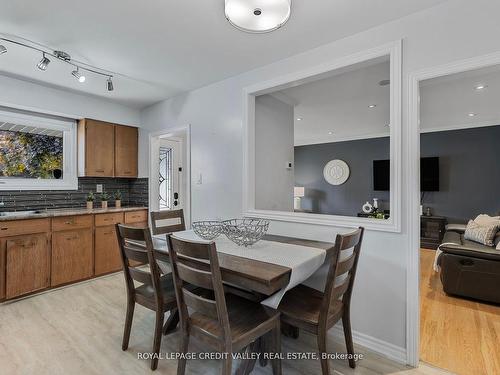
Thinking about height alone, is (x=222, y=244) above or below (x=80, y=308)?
above

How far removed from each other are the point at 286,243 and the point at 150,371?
1296mm

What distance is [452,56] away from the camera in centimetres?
178

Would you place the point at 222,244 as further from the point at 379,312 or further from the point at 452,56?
the point at 452,56

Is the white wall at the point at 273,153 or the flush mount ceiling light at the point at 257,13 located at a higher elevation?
the flush mount ceiling light at the point at 257,13

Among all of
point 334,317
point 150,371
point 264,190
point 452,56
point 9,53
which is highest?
point 9,53

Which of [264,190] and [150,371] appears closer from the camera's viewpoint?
[150,371]

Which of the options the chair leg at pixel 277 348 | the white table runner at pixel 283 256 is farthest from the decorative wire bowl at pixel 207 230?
the chair leg at pixel 277 348

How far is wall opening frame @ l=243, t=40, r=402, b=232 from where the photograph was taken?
6.45ft

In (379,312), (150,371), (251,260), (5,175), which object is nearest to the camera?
(251,260)

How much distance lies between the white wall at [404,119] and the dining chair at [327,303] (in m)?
0.40

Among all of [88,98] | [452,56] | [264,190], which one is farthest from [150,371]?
[88,98]

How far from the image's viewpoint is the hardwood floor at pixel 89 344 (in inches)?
73.2

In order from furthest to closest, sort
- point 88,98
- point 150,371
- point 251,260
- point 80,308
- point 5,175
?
point 88,98 < point 5,175 < point 80,308 < point 150,371 < point 251,260

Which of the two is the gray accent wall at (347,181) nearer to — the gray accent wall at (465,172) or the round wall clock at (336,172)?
the round wall clock at (336,172)
